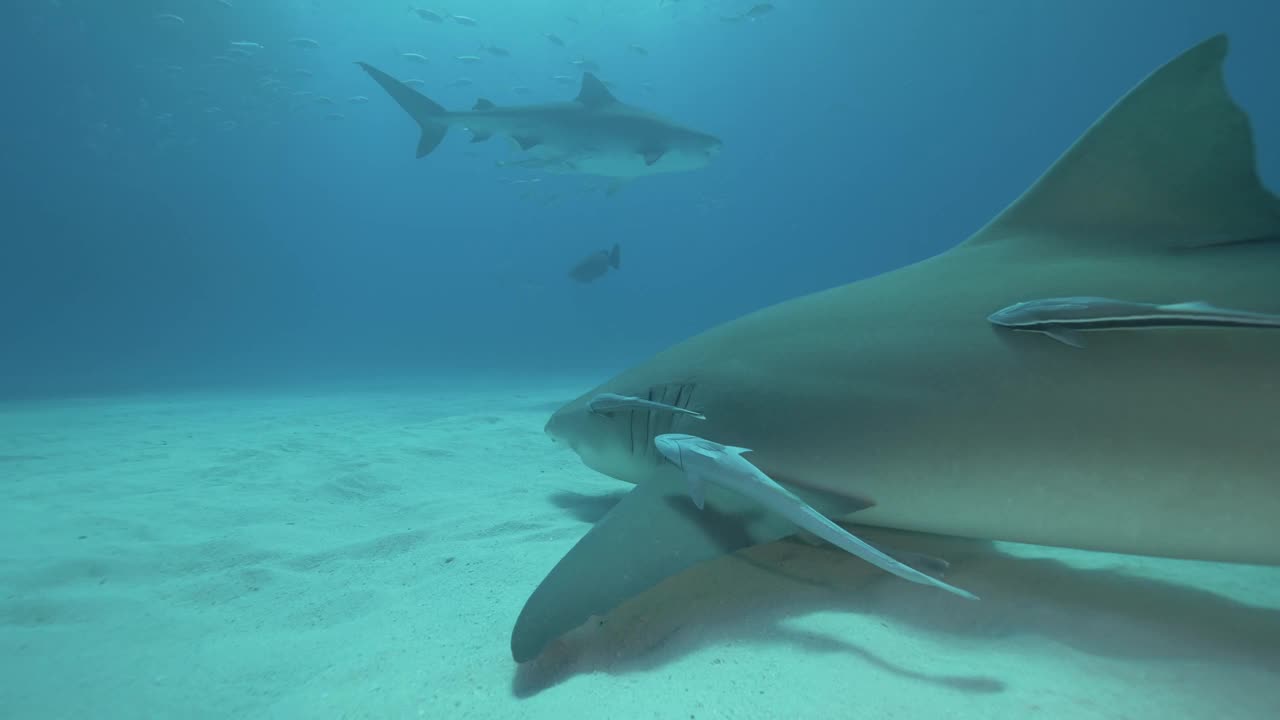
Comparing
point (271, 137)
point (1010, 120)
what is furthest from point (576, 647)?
point (271, 137)

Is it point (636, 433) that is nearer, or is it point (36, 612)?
point (36, 612)

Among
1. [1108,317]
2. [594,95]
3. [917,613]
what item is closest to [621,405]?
[917,613]

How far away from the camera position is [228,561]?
2.30 m

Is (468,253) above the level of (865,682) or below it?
above

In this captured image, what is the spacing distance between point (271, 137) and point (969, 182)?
219ft

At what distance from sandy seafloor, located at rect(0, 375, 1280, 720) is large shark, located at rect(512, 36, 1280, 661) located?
0.22 meters

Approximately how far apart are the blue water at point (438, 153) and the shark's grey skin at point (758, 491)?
55.3ft

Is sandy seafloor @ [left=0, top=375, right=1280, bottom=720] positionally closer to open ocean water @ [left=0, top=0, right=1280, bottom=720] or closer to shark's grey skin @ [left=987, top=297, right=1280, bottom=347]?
open ocean water @ [left=0, top=0, right=1280, bottom=720]

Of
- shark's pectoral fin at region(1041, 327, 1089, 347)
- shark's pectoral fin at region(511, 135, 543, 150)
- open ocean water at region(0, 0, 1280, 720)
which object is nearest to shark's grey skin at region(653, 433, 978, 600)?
open ocean water at region(0, 0, 1280, 720)

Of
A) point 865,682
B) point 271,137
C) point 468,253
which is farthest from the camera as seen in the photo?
point 468,253

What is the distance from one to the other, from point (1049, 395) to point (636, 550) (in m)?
1.27

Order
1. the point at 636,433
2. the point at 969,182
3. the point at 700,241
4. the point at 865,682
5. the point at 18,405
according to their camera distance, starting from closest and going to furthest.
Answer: the point at 865,682, the point at 636,433, the point at 18,405, the point at 969,182, the point at 700,241

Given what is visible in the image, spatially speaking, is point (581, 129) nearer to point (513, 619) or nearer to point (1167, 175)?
point (1167, 175)

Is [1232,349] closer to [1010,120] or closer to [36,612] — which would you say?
[36,612]
